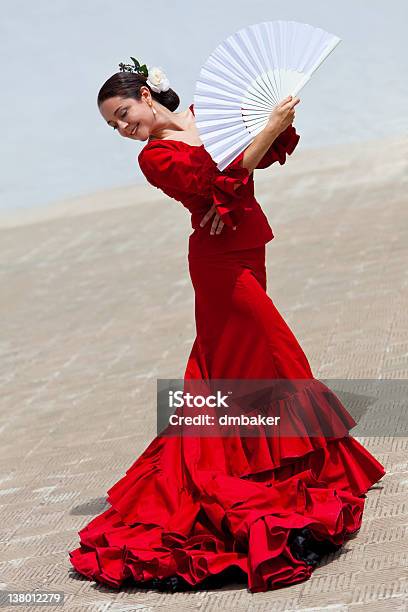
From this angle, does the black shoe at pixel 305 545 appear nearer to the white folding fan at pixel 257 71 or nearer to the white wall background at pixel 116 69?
the white folding fan at pixel 257 71

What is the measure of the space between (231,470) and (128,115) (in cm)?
112

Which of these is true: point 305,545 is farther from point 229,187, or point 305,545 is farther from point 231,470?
point 229,187

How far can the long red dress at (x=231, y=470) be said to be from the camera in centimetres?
312

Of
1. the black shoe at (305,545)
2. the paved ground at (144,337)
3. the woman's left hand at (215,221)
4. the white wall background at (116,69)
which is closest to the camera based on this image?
the black shoe at (305,545)

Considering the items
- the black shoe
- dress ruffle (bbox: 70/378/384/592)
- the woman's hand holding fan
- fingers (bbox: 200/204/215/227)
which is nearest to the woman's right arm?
the woman's hand holding fan

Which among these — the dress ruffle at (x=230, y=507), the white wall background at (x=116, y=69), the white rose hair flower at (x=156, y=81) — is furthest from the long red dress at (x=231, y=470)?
the white wall background at (x=116, y=69)

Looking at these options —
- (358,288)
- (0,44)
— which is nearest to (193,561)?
(358,288)

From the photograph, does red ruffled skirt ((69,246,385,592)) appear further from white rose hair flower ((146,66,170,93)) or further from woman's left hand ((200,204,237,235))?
white rose hair flower ((146,66,170,93))

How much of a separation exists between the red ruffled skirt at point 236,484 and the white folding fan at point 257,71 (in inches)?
17.1

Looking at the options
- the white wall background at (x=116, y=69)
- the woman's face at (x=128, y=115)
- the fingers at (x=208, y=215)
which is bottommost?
the white wall background at (x=116, y=69)

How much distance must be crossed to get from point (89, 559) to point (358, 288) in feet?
12.9

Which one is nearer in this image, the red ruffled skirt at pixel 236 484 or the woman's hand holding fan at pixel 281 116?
the red ruffled skirt at pixel 236 484

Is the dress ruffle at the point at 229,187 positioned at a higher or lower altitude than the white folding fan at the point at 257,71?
lower

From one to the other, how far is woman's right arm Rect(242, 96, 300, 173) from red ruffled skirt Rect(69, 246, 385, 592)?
1.06ft
